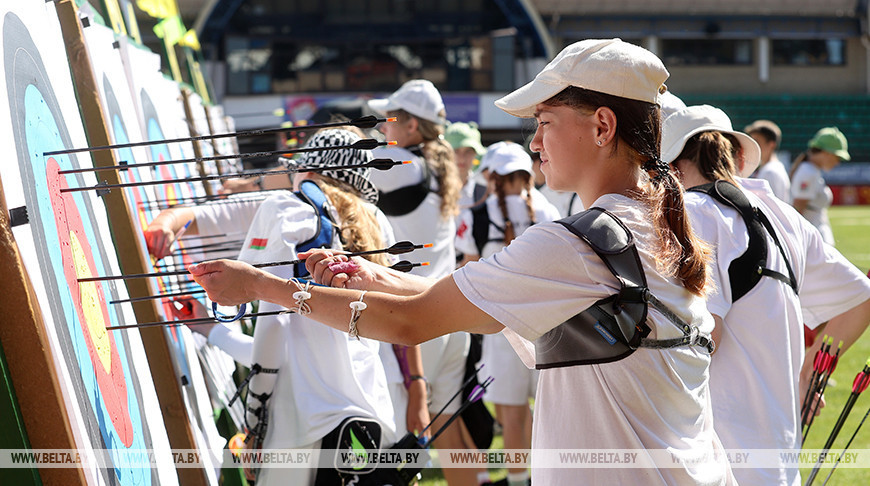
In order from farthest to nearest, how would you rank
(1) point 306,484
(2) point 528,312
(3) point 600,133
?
(1) point 306,484 < (3) point 600,133 < (2) point 528,312

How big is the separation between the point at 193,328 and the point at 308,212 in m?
0.88

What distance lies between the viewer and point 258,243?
107 inches

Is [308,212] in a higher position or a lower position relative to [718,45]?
higher

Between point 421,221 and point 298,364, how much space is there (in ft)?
5.46

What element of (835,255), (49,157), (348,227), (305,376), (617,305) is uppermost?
(49,157)

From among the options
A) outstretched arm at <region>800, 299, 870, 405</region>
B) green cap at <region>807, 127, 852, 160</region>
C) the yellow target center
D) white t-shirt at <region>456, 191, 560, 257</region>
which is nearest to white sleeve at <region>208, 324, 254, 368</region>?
the yellow target center

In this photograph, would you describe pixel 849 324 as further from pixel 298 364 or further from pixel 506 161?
pixel 506 161

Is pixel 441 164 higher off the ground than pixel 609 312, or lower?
lower

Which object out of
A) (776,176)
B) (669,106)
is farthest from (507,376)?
(776,176)

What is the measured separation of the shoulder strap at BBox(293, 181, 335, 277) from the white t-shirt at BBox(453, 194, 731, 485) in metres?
0.99

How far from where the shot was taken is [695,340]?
1.79 metres

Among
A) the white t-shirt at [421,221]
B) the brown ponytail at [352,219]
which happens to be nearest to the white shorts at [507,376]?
the white t-shirt at [421,221]

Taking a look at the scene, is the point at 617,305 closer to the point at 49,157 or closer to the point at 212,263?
the point at 212,263

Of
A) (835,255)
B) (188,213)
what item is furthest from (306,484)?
(835,255)
